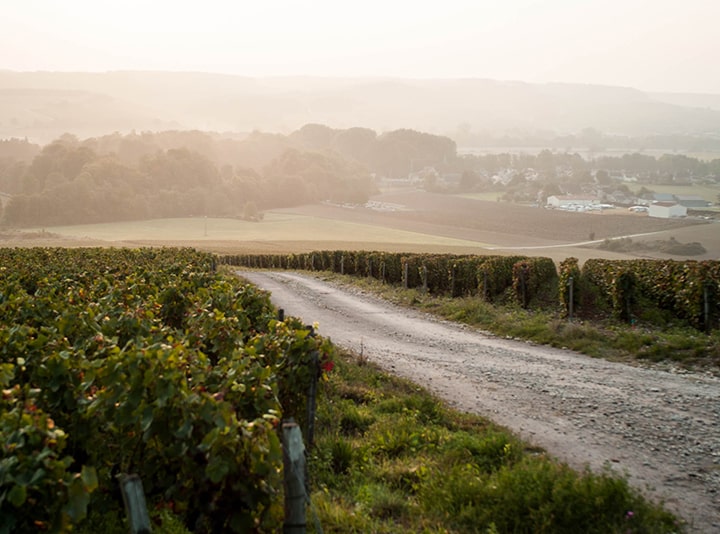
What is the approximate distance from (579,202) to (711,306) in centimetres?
9673

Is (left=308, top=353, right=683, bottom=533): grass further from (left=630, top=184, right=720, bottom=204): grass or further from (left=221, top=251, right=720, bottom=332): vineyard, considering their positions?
(left=630, top=184, right=720, bottom=204): grass

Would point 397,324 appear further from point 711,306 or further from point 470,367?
point 711,306

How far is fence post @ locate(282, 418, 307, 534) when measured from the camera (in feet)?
16.8

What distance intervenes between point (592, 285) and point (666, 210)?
75.0 meters

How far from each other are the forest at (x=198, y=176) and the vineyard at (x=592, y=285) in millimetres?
92823

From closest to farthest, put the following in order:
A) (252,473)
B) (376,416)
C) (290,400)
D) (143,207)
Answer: (252,473) → (290,400) → (376,416) → (143,207)

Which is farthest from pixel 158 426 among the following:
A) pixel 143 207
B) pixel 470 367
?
pixel 143 207

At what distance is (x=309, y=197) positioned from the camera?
144 m

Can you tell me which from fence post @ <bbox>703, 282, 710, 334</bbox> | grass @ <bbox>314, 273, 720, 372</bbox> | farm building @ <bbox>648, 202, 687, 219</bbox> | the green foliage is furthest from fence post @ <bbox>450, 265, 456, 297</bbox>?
farm building @ <bbox>648, 202, 687, 219</bbox>

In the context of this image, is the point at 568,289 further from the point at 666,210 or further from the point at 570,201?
the point at 570,201

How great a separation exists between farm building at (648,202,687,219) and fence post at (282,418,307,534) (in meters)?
91.8

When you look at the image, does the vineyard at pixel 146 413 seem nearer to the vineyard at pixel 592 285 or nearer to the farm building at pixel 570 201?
the vineyard at pixel 592 285

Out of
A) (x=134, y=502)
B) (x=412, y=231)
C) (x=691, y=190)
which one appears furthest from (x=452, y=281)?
(x=691, y=190)

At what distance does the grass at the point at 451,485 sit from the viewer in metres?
6.60
